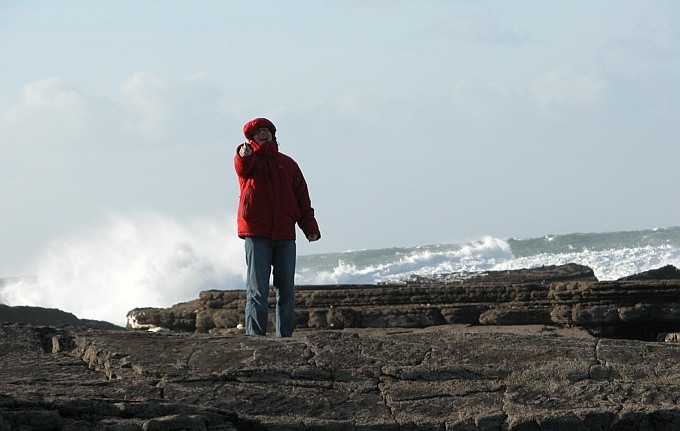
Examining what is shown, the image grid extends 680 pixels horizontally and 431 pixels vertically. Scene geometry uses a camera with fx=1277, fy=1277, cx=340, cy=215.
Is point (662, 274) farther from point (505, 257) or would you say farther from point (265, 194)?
point (505, 257)

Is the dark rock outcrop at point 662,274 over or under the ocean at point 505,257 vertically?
under

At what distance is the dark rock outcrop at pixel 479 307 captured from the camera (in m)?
10.1

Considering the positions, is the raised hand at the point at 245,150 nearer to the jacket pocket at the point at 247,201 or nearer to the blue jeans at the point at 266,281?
the jacket pocket at the point at 247,201

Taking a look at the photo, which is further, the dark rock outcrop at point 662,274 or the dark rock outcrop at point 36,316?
the dark rock outcrop at point 662,274

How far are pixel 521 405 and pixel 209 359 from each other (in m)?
1.54

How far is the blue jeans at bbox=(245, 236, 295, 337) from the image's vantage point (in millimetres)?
8203

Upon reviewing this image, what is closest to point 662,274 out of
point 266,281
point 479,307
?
point 479,307

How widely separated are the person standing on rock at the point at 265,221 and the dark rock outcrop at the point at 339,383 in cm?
148

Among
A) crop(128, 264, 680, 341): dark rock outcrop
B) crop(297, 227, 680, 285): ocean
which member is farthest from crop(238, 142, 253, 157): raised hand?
crop(297, 227, 680, 285): ocean

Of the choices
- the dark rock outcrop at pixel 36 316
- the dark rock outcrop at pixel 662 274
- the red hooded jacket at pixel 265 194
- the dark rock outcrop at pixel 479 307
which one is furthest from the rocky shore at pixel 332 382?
the dark rock outcrop at pixel 662 274

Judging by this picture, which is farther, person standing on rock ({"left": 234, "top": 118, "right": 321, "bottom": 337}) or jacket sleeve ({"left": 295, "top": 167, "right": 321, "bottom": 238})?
jacket sleeve ({"left": 295, "top": 167, "right": 321, "bottom": 238})

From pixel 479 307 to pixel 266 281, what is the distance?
2955 millimetres

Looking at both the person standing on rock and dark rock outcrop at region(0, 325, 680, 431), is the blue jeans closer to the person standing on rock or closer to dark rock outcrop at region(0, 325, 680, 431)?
the person standing on rock

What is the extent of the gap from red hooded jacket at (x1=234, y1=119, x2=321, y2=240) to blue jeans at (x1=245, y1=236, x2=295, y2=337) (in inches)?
3.2
